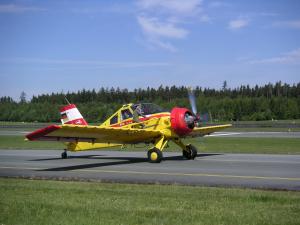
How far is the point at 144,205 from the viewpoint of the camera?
925 cm

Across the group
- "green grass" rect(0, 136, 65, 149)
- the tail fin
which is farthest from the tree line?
the tail fin

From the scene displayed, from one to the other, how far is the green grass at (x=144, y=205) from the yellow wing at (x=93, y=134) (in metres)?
4.34

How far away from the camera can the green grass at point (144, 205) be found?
7973mm

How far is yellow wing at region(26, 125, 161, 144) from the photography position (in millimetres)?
16281

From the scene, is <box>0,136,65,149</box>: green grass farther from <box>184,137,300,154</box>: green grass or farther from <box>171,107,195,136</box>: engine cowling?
<box>171,107,195,136</box>: engine cowling

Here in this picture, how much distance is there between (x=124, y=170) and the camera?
55.1 ft

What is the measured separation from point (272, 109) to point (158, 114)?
322 feet

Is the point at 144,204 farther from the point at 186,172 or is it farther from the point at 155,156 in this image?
the point at 155,156

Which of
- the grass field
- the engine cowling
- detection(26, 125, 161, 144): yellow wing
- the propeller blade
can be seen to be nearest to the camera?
detection(26, 125, 161, 144): yellow wing

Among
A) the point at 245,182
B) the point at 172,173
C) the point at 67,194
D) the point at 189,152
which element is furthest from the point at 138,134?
the point at 67,194

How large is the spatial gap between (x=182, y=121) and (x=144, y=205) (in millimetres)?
10428

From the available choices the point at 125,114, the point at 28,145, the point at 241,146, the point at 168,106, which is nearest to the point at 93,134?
the point at 125,114

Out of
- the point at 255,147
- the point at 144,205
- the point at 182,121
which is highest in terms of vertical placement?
the point at 182,121

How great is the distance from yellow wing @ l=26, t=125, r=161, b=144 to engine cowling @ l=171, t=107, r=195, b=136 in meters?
0.85
